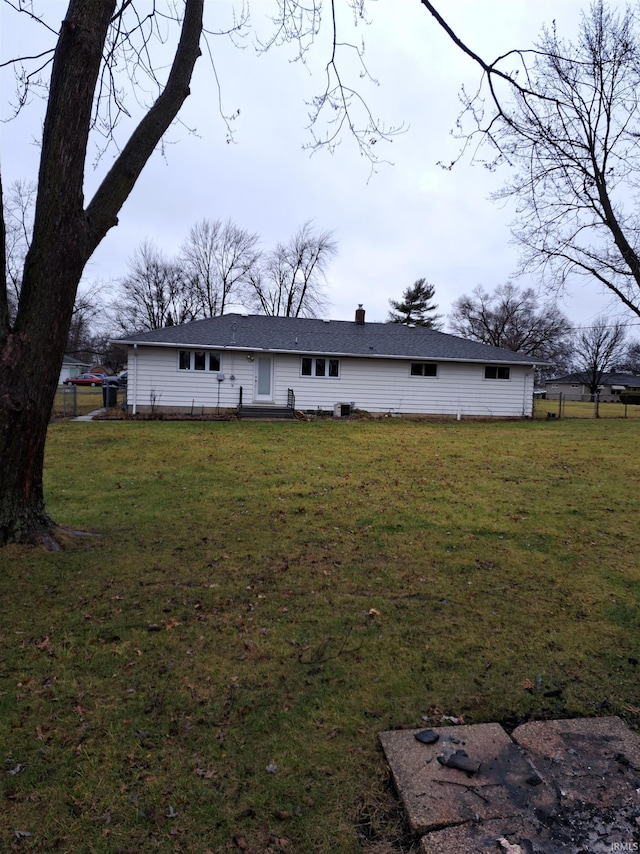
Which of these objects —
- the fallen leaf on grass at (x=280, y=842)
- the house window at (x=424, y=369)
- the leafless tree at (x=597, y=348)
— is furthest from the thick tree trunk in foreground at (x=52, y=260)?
the leafless tree at (x=597, y=348)

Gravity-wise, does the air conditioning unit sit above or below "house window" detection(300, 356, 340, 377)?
below

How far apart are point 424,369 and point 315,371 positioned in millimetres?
4712

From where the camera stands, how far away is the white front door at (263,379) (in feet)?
65.8

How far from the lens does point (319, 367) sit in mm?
20547

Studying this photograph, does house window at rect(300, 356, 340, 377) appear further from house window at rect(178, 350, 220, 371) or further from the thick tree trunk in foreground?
the thick tree trunk in foreground

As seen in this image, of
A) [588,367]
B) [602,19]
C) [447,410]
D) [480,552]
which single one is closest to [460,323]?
[588,367]

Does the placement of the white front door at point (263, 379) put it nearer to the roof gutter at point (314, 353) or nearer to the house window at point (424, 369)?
the roof gutter at point (314, 353)

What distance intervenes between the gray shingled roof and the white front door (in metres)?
0.66

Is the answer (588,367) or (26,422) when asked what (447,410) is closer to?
(26,422)

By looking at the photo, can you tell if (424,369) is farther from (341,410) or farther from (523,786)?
(523,786)

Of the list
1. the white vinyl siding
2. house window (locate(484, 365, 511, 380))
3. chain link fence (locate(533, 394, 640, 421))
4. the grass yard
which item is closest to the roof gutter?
the white vinyl siding

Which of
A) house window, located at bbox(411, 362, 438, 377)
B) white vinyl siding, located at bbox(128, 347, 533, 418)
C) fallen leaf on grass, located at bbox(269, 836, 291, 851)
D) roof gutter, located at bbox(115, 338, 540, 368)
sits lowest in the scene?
fallen leaf on grass, located at bbox(269, 836, 291, 851)

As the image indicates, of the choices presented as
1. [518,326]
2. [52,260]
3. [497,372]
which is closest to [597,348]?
[518,326]

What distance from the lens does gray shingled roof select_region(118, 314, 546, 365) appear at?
1939 cm
